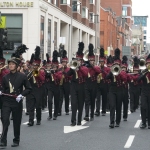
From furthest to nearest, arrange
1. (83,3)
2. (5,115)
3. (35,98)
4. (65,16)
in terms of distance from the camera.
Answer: (83,3)
(65,16)
(35,98)
(5,115)

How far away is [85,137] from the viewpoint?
1460 cm

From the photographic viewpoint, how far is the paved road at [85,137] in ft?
42.4

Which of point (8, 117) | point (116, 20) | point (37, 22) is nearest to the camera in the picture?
point (8, 117)

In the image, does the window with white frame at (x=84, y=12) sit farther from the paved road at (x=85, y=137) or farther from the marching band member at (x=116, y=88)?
the marching band member at (x=116, y=88)

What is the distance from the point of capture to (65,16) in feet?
185

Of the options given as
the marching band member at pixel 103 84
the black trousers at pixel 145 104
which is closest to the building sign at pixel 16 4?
the marching band member at pixel 103 84

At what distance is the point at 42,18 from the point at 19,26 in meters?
2.47

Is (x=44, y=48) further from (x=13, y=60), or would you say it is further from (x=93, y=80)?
(x=13, y=60)

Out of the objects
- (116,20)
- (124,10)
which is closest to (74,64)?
(116,20)

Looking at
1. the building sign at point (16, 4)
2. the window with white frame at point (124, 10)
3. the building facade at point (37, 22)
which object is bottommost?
the building facade at point (37, 22)

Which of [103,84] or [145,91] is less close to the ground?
[145,91]

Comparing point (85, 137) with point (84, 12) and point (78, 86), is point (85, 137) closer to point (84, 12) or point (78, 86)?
point (78, 86)

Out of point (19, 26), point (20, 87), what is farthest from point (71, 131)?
point (19, 26)

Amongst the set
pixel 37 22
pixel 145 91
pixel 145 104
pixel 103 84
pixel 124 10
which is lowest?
pixel 145 104
